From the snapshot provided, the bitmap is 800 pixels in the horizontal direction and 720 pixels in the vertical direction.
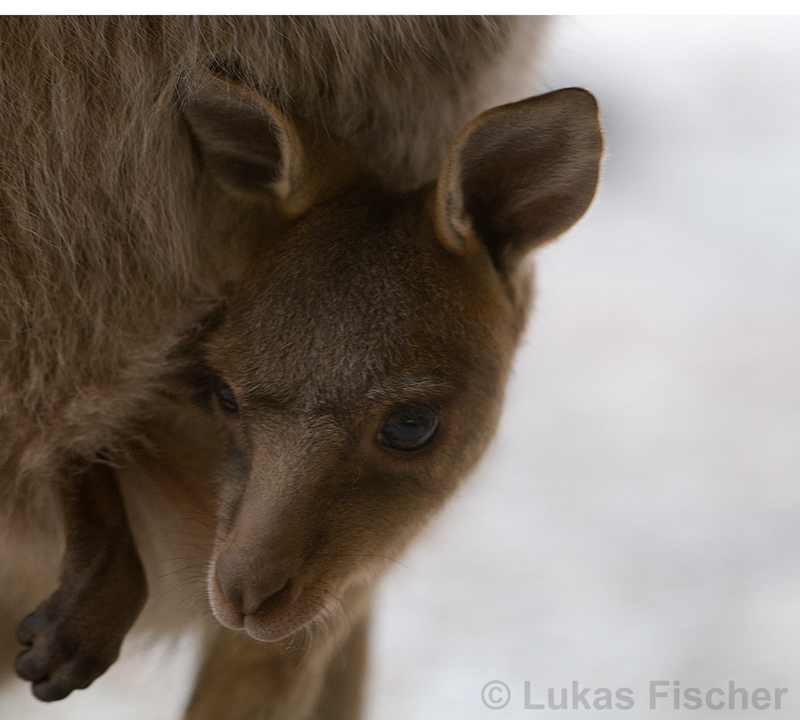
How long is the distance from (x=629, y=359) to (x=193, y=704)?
2.51ft

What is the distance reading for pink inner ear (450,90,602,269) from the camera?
956 mm

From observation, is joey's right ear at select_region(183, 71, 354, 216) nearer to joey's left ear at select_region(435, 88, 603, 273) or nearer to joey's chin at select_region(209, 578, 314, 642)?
joey's left ear at select_region(435, 88, 603, 273)

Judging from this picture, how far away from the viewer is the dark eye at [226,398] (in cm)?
111

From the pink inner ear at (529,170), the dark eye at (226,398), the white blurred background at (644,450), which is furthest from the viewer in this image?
the white blurred background at (644,450)

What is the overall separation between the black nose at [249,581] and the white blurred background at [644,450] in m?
0.33

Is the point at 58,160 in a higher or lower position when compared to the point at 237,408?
higher

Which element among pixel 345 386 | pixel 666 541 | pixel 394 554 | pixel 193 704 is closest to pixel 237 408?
pixel 345 386

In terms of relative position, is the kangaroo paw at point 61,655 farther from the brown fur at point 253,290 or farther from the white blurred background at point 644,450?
the white blurred background at point 644,450

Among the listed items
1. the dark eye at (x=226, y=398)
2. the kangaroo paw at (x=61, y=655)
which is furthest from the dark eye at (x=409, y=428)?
the kangaroo paw at (x=61, y=655)

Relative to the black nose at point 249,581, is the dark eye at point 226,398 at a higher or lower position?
higher

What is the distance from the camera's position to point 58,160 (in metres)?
1.11

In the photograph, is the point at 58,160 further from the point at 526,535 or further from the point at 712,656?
the point at 712,656

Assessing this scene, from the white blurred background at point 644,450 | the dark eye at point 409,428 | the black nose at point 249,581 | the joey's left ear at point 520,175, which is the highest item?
the joey's left ear at point 520,175

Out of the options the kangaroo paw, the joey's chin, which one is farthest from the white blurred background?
the joey's chin
